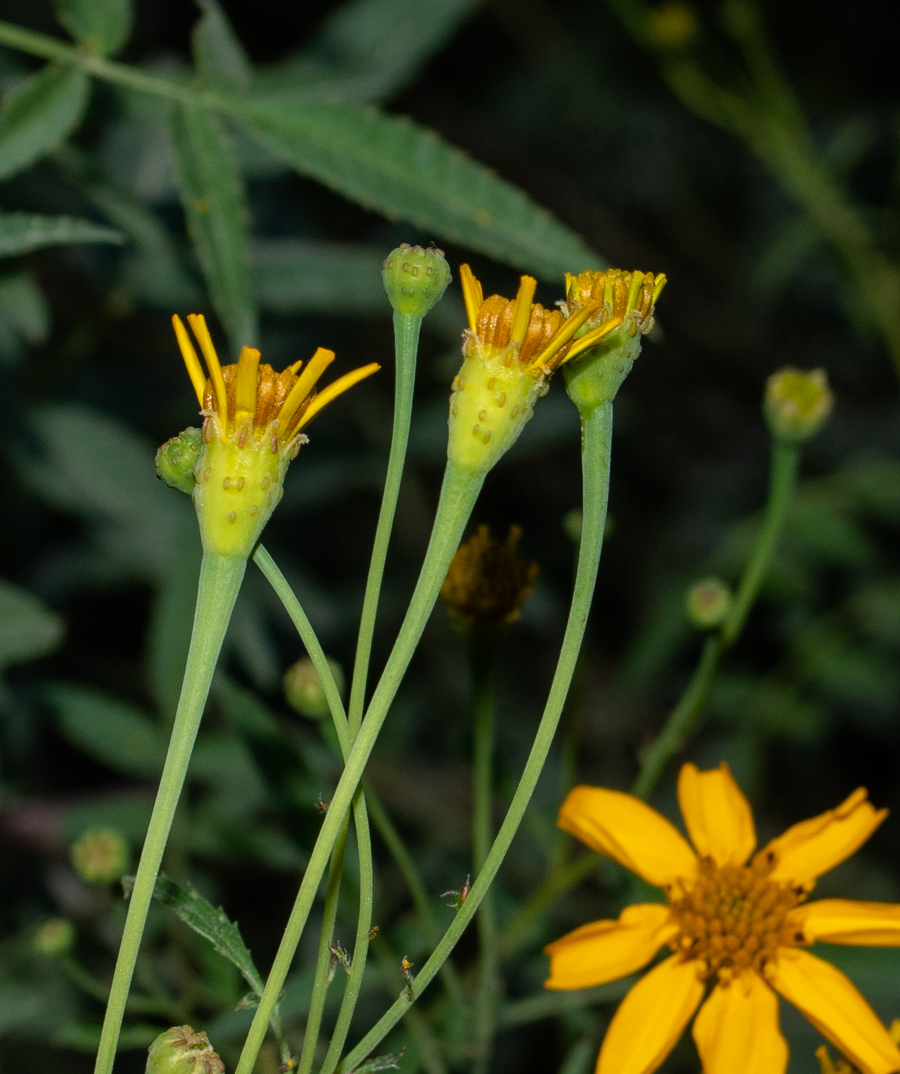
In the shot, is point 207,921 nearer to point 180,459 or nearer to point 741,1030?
point 180,459

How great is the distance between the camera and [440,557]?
66 centimetres

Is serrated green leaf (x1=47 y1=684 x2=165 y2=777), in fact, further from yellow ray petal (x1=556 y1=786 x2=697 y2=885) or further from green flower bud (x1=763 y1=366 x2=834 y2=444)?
green flower bud (x1=763 y1=366 x2=834 y2=444)

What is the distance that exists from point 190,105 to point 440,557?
2.30 feet

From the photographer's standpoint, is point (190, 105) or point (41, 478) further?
point (41, 478)

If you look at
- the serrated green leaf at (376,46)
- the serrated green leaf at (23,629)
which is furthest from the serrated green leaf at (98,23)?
the serrated green leaf at (23,629)

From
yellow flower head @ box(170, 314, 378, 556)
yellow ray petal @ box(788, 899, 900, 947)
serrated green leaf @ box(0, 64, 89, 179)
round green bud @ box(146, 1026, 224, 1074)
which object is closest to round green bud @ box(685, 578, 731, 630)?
yellow ray petal @ box(788, 899, 900, 947)

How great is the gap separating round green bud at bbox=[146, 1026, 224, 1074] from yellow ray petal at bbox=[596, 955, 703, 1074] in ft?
1.09

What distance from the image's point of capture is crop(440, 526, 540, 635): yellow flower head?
3.23 ft

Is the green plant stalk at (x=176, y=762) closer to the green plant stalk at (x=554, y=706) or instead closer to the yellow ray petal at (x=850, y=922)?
the green plant stalk at (x=554, y=706)

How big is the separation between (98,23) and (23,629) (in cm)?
61

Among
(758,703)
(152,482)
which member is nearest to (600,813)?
(152,482)

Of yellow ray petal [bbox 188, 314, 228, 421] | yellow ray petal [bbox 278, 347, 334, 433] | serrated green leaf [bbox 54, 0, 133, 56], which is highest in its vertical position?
serrated green leaf [bbox 54, 0, 133, 56]

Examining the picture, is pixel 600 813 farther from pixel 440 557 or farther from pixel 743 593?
pixel 440 557

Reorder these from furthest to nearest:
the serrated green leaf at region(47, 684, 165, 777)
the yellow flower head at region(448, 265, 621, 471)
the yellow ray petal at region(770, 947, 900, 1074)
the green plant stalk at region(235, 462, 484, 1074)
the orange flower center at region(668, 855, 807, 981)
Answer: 1. the serrated green leaf at region(47, 684, 165, 777)
2. the orange flower center at region(668, 855, 807, 981)
3. the yellow ray petal at region(770, 947, 900, 1074)
4. the yellow flower head at region(448, 265, 621, 471)
5. the green plant stalk at region(235, 462, 484, 1074)
